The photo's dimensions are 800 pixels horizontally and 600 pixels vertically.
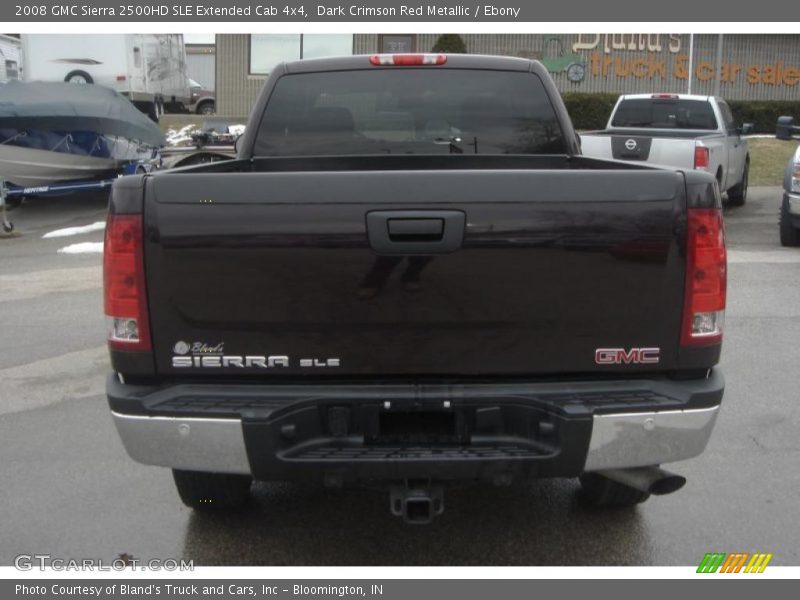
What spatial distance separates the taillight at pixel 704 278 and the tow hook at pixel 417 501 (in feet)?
3.43

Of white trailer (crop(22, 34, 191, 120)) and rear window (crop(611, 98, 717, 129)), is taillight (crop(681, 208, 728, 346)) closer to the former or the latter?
rear window (crop(611, 98, 717, 129))

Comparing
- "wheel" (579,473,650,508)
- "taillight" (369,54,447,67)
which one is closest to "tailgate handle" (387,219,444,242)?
"wheel" (579,473,650,508)

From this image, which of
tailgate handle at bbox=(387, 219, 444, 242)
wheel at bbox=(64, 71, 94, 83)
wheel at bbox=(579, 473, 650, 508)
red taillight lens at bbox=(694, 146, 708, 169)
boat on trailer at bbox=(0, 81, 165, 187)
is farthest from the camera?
wheel at bbox=(64, 71, 94, 83)

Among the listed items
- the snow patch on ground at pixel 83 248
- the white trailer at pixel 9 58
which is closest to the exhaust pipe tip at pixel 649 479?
the snow patch on ground at pixel 83 248

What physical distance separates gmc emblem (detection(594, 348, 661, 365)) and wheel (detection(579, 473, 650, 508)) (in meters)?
1.04

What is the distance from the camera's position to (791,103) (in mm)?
27828

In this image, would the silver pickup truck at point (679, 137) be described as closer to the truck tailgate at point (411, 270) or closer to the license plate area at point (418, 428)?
the truck tailgate at point (411, 270)

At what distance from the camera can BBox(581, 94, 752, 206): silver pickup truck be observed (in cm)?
1254

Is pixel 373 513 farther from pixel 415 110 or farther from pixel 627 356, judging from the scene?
pixel 415 110

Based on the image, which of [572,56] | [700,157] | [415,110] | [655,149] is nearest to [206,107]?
[572,56]

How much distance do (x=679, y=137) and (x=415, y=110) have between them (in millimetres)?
9249

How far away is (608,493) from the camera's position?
4.21 m

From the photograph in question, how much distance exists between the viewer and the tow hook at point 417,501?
128 inches

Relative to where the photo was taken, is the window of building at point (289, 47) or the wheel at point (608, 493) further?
the window of building at point (289, 47)
